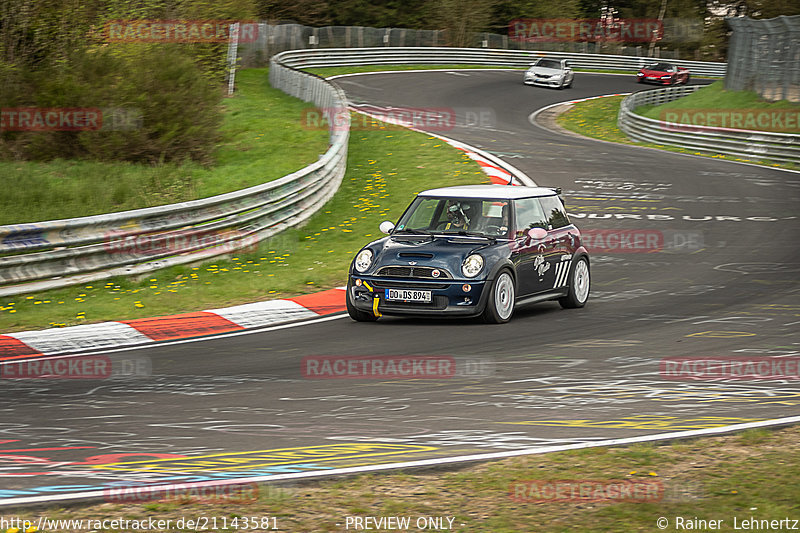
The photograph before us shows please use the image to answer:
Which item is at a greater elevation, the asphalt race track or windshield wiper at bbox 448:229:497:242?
windshield wiper at bbox 448:229:497:242

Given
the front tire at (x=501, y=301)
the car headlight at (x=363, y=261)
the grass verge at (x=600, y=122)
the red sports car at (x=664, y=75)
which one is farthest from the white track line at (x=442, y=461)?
the red sports car at (x=664, y=75)

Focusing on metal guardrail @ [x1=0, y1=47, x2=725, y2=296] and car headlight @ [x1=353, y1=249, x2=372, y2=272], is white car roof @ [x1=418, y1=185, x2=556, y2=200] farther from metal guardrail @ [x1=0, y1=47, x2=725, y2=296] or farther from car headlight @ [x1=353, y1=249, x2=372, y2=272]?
metal guardrail @ [x1=0, y1=47, x2=725, y2=296]

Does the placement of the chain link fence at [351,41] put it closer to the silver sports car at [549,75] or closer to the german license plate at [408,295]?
the silver sports car at [549,75]

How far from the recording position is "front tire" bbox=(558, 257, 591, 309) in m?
12.5

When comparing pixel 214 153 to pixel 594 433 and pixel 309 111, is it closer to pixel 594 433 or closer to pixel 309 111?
pixel 309 111

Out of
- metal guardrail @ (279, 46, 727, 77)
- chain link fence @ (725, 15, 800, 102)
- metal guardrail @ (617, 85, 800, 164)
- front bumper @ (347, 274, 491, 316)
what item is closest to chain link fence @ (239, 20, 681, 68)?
metal guardrail @ (279, 46, 727, 77)

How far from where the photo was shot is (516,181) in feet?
72.7

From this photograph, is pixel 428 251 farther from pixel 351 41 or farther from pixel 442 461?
pixel 351 41

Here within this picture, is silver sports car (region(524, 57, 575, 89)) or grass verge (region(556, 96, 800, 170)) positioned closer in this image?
grass verge (region(556, 96, 800, 170))

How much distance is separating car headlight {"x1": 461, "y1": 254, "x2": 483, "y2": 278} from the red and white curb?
2.03 meters

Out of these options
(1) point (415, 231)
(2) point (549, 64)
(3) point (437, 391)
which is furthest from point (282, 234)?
(2) point (549, 64)

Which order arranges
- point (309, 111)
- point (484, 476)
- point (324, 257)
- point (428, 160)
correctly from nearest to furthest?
point (484, 476) < point (324, 257) < point (428, 160) < point (309, 111)

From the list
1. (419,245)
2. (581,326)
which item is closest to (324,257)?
(419,245)

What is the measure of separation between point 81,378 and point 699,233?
12.5 metres
